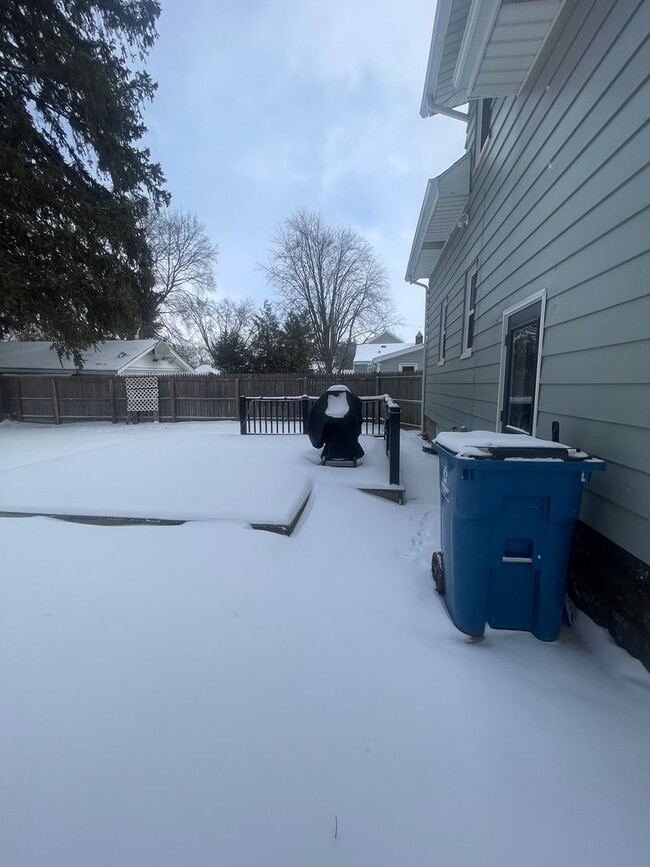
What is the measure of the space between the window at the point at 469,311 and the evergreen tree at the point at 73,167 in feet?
26.1

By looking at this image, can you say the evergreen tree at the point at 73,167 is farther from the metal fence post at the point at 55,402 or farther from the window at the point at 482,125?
the window at the point at 482,125

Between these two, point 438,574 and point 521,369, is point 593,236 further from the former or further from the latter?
point 438,574

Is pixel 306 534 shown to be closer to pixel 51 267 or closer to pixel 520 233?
pixel 520 233

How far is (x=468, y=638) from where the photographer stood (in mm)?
2027

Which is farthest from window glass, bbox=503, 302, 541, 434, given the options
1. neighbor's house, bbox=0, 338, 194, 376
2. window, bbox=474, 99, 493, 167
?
neighbor's house, bbox=0, 338, 194, 376

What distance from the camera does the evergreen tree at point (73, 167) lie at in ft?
24.1

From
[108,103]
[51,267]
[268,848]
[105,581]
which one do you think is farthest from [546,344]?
[108,103]

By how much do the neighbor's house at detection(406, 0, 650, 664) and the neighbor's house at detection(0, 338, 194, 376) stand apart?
16.0 m

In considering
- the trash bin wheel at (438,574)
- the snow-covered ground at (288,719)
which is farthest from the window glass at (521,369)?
the snow-covered ground at (288,719)

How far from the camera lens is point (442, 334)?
753cm

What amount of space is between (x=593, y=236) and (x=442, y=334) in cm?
544

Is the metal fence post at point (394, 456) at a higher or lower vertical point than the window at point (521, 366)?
lower

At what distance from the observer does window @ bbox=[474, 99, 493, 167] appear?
456 centimetres

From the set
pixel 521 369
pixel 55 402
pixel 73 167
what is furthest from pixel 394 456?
pixel 55 402
